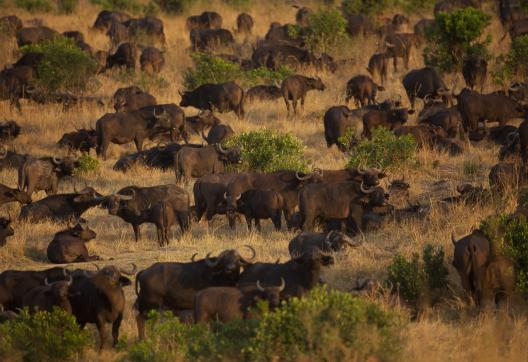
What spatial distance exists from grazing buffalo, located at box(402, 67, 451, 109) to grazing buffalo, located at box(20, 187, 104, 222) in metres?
9.83

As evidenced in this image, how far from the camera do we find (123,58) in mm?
29812

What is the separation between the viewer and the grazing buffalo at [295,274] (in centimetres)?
1063

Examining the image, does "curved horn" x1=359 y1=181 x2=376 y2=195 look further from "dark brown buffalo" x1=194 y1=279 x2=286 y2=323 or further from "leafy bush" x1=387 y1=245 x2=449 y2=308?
"dark brown buffalo" x1=194 y1=279 x2=286 y2=323

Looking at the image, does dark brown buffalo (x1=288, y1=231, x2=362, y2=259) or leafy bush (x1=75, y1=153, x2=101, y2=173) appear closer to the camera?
dark brown buffalo (x1=288, y1=231, x2=362, y2=259)

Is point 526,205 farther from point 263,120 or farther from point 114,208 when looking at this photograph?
point 263,120

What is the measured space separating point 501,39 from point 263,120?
31.4ft

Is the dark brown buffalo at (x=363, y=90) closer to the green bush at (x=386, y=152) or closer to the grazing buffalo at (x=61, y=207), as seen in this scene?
the green bush at (x=386, y=152)

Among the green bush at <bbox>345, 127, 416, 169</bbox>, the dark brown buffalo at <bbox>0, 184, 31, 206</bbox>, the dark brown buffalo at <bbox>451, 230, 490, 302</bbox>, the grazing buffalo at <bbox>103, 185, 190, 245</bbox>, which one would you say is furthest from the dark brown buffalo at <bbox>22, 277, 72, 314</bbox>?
the green bush at <bbox>345, 127, 416, 169</bbox>

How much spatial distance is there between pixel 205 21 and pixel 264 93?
1252 cm

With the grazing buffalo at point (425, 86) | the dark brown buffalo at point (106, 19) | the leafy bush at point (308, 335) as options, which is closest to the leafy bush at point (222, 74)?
the grazing buffalo at point (425, 86)

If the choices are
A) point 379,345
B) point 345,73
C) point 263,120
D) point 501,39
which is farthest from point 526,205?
point 501,39

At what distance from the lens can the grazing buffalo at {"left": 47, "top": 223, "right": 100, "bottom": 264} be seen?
14305mm

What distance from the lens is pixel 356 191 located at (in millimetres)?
15031

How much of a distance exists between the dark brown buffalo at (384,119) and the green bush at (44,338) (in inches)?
457
